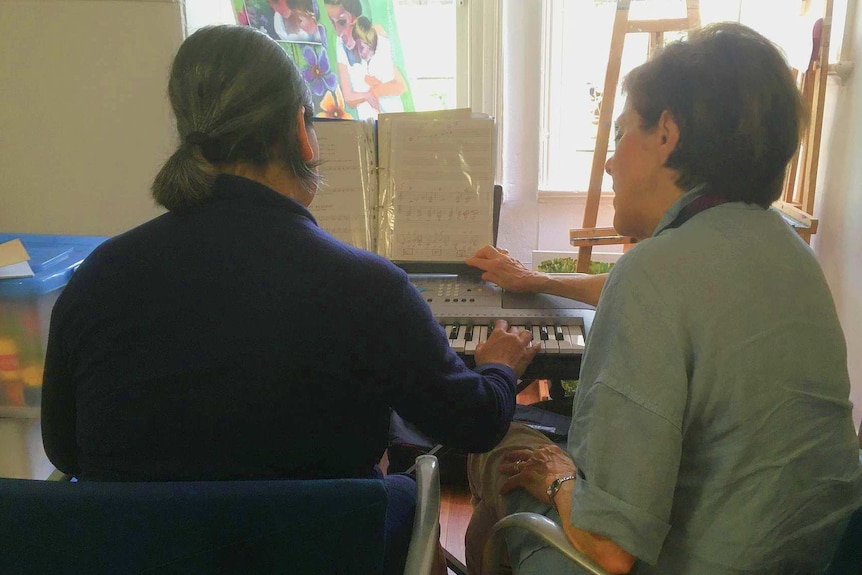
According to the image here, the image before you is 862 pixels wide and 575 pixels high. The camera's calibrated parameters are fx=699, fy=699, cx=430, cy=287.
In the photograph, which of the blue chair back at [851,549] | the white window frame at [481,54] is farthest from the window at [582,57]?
the blue chair back at [851,549]

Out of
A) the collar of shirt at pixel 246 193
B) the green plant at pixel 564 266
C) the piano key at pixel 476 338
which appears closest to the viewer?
the collar of shirt at pixel 246 193

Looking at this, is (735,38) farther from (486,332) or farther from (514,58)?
(514,58)

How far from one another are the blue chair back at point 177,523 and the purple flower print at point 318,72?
87.2 inches

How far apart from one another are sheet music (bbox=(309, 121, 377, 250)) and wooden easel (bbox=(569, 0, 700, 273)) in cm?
84

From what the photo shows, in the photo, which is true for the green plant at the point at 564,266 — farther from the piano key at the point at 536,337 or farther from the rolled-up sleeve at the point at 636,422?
the rolled-up sleeve at the point at 636,422

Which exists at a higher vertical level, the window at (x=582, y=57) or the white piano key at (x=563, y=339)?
the window at (x=582, y=57)

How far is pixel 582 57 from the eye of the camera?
295 centimetres

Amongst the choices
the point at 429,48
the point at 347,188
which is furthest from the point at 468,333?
the point at 429,48

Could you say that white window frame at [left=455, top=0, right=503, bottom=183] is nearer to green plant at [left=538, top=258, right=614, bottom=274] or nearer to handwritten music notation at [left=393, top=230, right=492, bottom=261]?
green plant at [left=538, top=258, right=614, bottom=274]

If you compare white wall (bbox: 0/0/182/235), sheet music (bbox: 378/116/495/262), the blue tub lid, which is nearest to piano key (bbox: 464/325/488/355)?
sheet music (bbox: 378/116/495/262)

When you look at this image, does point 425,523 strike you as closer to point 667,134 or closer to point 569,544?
point 569,544

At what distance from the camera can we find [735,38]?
37.2 inches

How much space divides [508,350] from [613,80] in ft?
4.76

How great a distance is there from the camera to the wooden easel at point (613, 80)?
2381 millimetres
